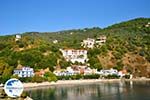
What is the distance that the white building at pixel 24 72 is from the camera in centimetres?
9975

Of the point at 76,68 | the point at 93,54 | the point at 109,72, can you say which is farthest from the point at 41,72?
the point at 93,54

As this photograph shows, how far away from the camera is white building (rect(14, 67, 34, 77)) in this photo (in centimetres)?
9975

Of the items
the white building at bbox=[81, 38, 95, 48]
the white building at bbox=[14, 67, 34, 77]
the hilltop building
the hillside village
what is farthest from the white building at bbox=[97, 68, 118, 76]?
the white building at bbox=[14, 67, 34, 77]

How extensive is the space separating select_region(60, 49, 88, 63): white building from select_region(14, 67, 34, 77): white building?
813 inches

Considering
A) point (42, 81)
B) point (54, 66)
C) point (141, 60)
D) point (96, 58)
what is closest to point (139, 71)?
point (141, 60)

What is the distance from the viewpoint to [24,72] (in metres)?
100

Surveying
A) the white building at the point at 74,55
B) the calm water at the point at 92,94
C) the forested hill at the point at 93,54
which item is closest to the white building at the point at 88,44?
the forested hill at the point at 93,54

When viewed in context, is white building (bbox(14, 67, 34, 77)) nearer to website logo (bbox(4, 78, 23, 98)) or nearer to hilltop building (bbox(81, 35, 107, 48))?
hilltop building (bbox(81, 35, 107, 48))

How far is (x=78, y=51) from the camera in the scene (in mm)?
124250

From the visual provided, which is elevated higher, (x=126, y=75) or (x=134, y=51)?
(x=134, y=51)

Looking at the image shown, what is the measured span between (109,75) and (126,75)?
17.9 feet

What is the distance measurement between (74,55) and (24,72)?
2528cm

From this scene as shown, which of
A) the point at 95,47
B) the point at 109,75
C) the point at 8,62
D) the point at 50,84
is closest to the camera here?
the point at 50,84

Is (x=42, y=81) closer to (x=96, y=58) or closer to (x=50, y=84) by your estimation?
(x=50, y=84)
